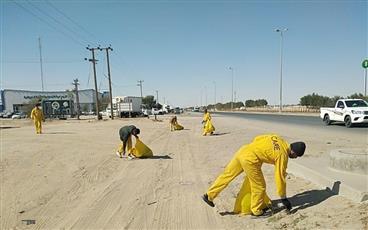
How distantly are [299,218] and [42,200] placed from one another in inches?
213

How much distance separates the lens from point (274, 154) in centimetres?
583

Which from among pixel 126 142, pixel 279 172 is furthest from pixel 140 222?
pixel 126 142

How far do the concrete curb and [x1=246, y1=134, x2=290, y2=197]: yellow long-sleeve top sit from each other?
1.07 m

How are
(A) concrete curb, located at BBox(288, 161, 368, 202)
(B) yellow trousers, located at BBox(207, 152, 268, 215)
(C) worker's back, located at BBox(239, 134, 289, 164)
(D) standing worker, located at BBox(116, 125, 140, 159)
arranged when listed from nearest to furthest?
(A) concrete curb, located at BBox(288, 161, 368, 202) → (C) worker's back, located at BBox(239, 134, 289, 164) → (B) yellow trousers, located at BBox(207, 152, 268, 215) → (D) standing worker, located at BBox(116, 125, 140, 159)

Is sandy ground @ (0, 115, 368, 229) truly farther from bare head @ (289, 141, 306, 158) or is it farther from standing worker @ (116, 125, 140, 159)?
bare head @ (289, 141, 306, 158)

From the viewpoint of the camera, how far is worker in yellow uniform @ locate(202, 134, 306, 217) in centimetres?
580

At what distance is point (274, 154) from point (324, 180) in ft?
6.17

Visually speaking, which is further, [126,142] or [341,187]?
[126,142]

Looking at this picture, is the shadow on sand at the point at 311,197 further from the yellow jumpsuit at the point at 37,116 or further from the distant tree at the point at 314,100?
the distant tree at the point at 314,100

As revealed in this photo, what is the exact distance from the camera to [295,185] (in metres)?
7.73

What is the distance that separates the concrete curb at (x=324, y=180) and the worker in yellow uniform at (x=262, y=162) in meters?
0.98

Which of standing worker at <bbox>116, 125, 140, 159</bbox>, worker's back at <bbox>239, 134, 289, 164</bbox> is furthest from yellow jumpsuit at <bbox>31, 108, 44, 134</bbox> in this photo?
worker's back at <bbox>239, 134, 289, 164</bbox>

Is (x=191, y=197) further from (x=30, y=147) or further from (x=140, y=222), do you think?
(x=30, y=147)

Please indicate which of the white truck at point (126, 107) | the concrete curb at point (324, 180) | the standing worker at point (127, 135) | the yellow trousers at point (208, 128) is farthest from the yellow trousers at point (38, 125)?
the white truck at point (126, 107)
